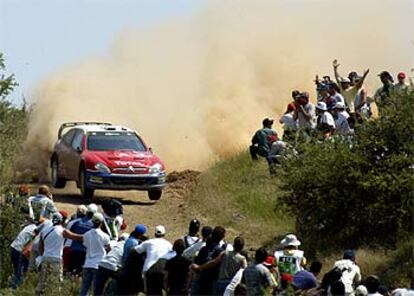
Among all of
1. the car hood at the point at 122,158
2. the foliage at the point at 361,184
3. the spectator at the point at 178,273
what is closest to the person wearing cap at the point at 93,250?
the spectator at the point at 178,273

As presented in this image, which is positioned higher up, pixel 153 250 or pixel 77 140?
pixel 153 250

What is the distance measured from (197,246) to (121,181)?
1154 cm

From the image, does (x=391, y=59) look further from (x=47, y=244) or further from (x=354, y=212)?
(x=47, y=244)

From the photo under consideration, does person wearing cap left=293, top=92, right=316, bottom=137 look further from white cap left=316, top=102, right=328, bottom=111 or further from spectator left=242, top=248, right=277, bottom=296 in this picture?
spectator left=242, top=248, right=277, bottom=296

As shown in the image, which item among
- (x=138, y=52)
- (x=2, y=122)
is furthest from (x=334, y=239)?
(x=138, y=52)

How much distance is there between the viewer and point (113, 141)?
3234 centimetres

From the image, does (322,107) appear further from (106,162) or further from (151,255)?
(151,255)

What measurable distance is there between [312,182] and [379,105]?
7.59 ft

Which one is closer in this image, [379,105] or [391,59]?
[379,105]

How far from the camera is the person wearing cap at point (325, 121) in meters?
26.4

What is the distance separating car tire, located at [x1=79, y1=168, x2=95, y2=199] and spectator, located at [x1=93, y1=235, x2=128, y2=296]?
10793 mm

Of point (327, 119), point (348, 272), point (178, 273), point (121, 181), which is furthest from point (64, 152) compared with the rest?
point (348, 272)

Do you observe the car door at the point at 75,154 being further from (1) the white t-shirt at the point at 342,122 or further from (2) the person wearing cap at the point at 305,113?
(1) the white t-shirt at the point at 342,122

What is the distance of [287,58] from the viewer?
4416cm
